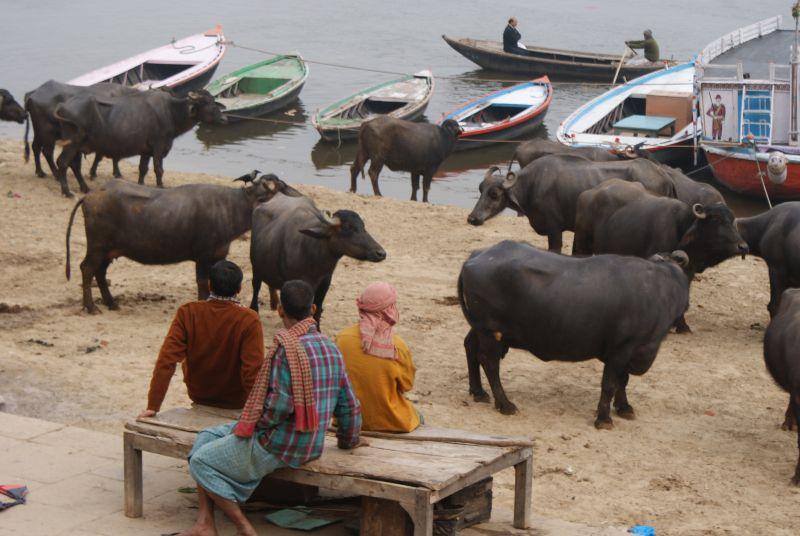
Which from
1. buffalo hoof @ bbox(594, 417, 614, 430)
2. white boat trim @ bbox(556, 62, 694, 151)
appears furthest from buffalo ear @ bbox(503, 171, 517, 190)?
white boat trim @ bbox(556, 62, 694, 151)

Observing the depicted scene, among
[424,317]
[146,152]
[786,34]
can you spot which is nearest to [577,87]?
[786,34]

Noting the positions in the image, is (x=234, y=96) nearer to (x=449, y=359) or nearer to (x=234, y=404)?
(x=449, y=359)

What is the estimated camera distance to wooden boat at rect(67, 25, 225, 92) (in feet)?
90.8

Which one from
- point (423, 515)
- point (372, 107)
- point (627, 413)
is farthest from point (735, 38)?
point (423, 515)

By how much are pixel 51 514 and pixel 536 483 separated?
123 inches

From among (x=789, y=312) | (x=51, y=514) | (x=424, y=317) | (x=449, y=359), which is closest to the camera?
(x=51, y=514)

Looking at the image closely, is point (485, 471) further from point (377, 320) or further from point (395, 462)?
point (377, 320)

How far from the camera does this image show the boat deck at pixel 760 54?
2564 centimetres

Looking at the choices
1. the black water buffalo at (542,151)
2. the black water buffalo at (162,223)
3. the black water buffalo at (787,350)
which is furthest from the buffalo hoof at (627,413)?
the black water buffalo at (542,151)

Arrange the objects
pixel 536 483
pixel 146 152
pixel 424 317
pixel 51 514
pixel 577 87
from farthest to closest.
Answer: pixel 577 87
pixel 146 152
pixel 424 317
pixel 536 483
pixel 51 514

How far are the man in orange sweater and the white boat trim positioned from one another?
1554cm

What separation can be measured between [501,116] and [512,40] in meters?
9.55

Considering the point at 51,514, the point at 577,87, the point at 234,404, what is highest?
the point at 234,404

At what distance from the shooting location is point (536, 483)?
8.00 metres
